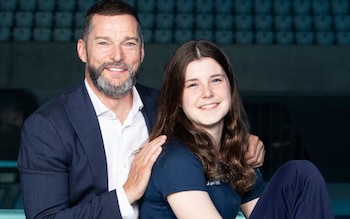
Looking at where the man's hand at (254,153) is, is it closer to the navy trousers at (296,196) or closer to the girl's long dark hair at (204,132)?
the girl's long dark hair at (204,132)

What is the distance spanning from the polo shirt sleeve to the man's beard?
23cm

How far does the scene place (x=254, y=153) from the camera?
1.58 m

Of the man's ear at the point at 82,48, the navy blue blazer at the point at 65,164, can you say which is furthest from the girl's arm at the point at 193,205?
the man's ear at the point at 82,48

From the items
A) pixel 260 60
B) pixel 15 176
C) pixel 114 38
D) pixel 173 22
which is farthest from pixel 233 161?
pixel 173 22

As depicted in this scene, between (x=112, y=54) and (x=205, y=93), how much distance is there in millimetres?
255

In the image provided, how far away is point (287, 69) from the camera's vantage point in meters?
5.56

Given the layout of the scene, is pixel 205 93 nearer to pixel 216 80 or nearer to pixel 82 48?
pixel 216 80

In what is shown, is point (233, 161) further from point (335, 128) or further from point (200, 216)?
point (335, 128)

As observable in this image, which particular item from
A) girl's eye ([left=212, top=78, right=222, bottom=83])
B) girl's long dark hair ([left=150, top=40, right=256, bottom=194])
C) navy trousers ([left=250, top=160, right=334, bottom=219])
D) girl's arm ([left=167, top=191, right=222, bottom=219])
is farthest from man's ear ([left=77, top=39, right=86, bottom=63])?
navy trousers ([left=250, top=160, right=334, bottom=219])

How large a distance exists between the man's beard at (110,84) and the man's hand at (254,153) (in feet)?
1.14

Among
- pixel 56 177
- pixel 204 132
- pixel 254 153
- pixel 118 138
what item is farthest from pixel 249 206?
pixel 56 177

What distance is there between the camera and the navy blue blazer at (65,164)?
136 centimetres

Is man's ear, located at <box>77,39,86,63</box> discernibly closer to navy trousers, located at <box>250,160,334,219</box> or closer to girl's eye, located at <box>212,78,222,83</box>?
girl's eye, located at <box>212,78,222,83</box>

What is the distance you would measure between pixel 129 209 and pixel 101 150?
17 centimetres
